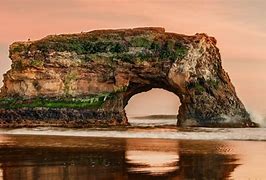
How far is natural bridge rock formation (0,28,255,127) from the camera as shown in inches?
2447

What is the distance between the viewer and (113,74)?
62.7 m

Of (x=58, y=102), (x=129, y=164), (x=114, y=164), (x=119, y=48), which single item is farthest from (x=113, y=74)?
(x=129, y=164)

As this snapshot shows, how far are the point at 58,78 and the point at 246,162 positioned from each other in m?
43.9

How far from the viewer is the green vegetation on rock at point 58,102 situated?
61000 millimetres

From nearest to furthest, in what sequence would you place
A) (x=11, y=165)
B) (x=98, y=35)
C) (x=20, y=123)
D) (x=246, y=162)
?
(x=11, y=165) → (x=246, y=162) → (x=20, y=123) → (x=98, y=35)

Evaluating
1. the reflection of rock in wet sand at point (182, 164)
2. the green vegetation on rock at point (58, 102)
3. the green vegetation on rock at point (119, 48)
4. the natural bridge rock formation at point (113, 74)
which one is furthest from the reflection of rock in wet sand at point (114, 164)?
the green vegetation on rock at point (119, 48)

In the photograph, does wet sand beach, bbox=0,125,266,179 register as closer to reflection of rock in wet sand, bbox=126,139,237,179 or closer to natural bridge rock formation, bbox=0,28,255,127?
reflection of rock in wet sand, bbox=126,139,237,179

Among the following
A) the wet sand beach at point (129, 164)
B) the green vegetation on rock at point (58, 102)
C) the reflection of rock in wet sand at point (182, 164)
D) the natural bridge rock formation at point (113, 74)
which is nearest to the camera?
the wet sand beach at point (129, 164)

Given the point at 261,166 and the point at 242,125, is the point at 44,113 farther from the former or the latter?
the point at 261,166

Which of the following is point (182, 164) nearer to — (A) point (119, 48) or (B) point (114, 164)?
(B) point (114, 164)

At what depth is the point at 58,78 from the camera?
62.9 metres

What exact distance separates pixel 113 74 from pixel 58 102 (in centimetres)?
693

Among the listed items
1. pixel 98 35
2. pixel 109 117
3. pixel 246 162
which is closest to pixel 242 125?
pixel 109 117

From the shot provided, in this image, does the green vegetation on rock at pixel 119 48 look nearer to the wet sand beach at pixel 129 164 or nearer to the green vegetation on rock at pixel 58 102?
the green vegetation on rock at pixel 58 102
